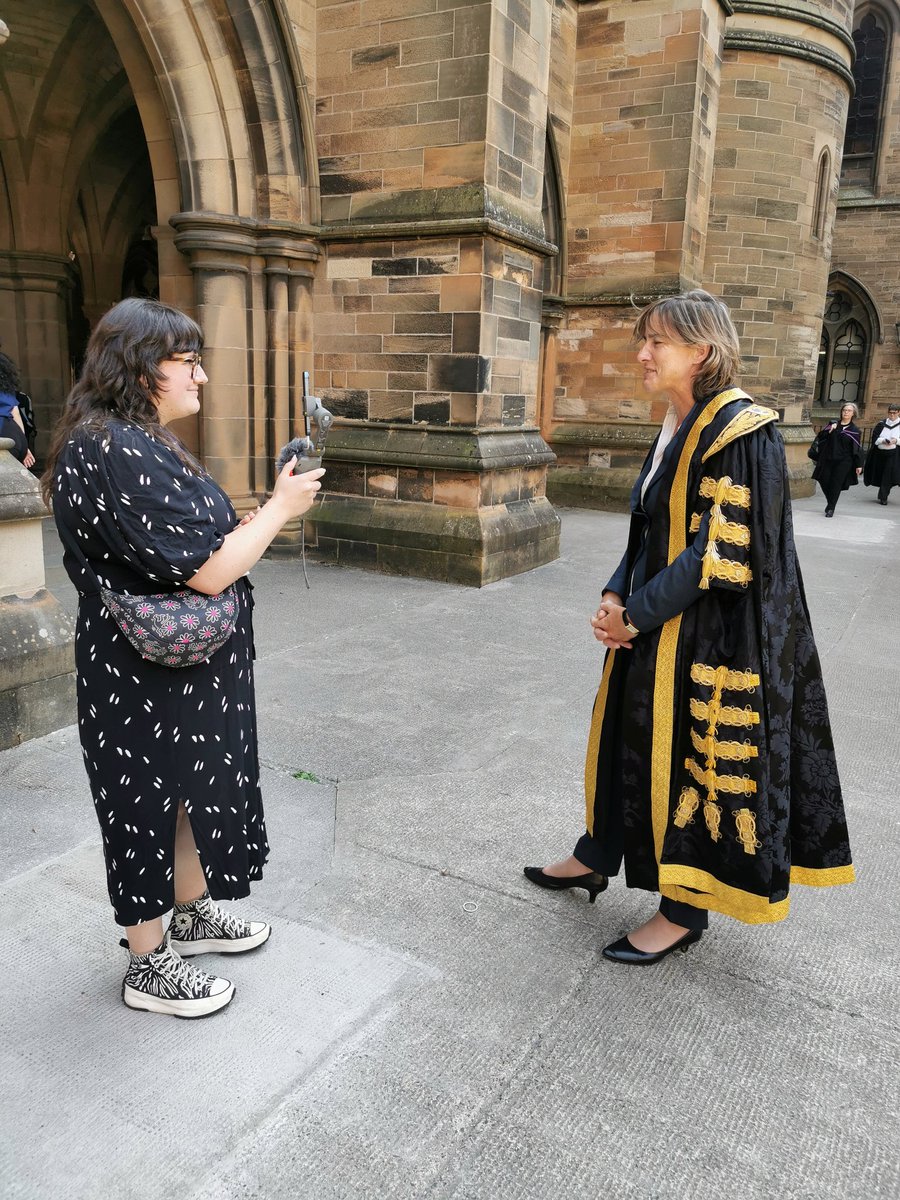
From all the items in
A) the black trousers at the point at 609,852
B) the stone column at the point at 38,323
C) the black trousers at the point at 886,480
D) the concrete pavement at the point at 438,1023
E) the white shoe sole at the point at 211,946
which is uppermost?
the stone column at the point at 38,323

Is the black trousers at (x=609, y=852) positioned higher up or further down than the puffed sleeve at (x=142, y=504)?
further down

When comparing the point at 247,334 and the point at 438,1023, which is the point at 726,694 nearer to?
the point at 438,1023

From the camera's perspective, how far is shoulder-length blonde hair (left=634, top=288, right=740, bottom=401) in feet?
7.22

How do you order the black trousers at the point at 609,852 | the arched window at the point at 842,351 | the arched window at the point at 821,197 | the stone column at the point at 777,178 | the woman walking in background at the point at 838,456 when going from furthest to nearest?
the arched window at the point at 842,351, the arched window at the point at 821,197, the stone column at the point at 777,178, the woman walking in background at the point at 838,456, the black trousers at the point at 609,852

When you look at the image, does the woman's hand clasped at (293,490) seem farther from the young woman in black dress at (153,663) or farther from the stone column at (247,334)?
the stone column at (247,334)

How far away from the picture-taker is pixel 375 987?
2.27 meters

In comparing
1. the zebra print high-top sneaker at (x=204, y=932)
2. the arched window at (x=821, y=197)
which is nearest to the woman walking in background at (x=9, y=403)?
the zebra print high-top sneaker at (x=204, y=932)

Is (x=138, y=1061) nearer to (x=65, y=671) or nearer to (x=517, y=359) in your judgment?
(x=65, y=671)

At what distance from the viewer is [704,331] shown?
220cm

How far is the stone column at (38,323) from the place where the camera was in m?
10.4

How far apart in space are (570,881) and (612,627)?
860 millimetres

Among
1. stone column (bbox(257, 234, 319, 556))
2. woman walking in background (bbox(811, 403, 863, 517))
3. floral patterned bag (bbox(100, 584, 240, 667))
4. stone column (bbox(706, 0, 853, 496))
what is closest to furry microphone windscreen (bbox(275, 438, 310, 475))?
floral patterned bag (bbox(100, 584, 240, 667))

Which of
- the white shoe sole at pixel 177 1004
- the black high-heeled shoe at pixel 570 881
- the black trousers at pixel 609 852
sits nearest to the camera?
the white shoe sole at pixel 177 1004

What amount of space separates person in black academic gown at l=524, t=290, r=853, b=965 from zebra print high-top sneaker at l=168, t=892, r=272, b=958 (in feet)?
3.25
